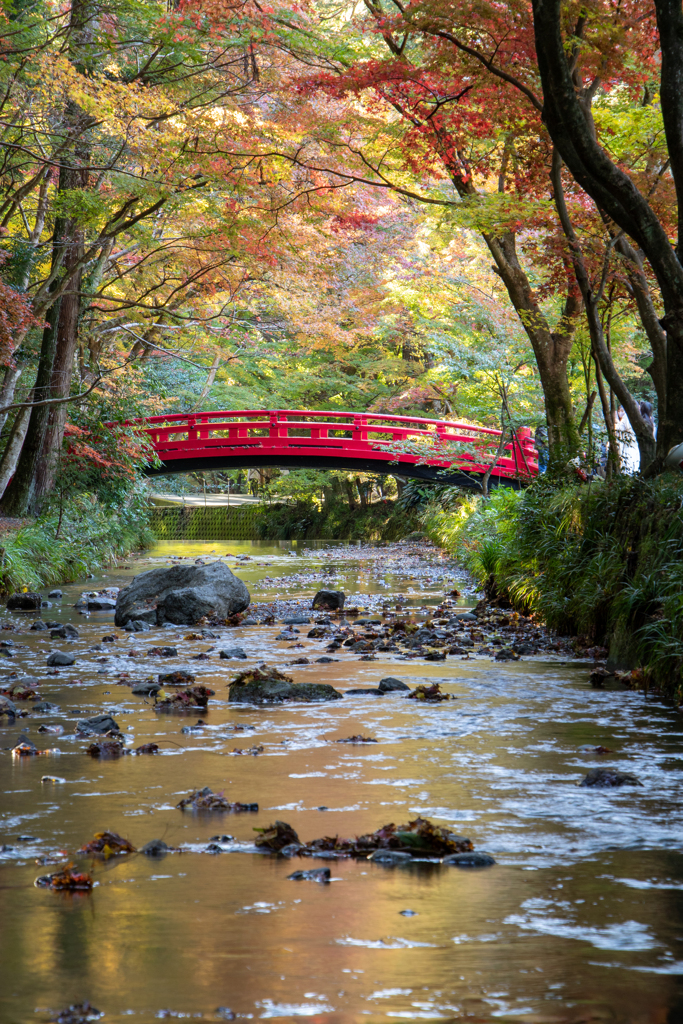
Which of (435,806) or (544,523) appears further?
(544,523)

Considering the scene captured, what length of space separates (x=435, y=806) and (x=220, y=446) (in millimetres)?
17037

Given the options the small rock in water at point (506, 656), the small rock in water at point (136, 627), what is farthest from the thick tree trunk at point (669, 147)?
the small rock in water at point (136, 627)

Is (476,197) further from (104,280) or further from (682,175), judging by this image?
(104,280)

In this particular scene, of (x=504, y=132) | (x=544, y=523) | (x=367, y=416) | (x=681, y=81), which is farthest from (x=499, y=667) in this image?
(x=367, y=416)

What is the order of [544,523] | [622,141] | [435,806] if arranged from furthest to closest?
[622,141] < [544,523] < [435,806]

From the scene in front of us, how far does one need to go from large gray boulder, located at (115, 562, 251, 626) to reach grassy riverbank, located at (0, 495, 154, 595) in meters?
1.96

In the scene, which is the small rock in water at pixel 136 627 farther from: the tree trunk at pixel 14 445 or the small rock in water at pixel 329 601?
the tree trunk at pixel 14 445

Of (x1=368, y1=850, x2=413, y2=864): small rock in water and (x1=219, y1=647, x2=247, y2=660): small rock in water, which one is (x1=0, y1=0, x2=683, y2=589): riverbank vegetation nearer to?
(x1=219, y1=647, x2=247, y2=660): small rock in water

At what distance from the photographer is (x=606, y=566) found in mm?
6918

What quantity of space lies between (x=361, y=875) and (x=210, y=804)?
2.54ft

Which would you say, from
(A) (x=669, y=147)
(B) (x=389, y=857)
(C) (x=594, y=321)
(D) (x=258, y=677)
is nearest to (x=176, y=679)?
(D) (x=258, y=677)

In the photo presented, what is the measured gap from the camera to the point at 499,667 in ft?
20.8

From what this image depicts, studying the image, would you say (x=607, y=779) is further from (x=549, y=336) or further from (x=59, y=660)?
(x=549, y=336)

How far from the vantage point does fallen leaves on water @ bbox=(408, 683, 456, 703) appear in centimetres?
523
